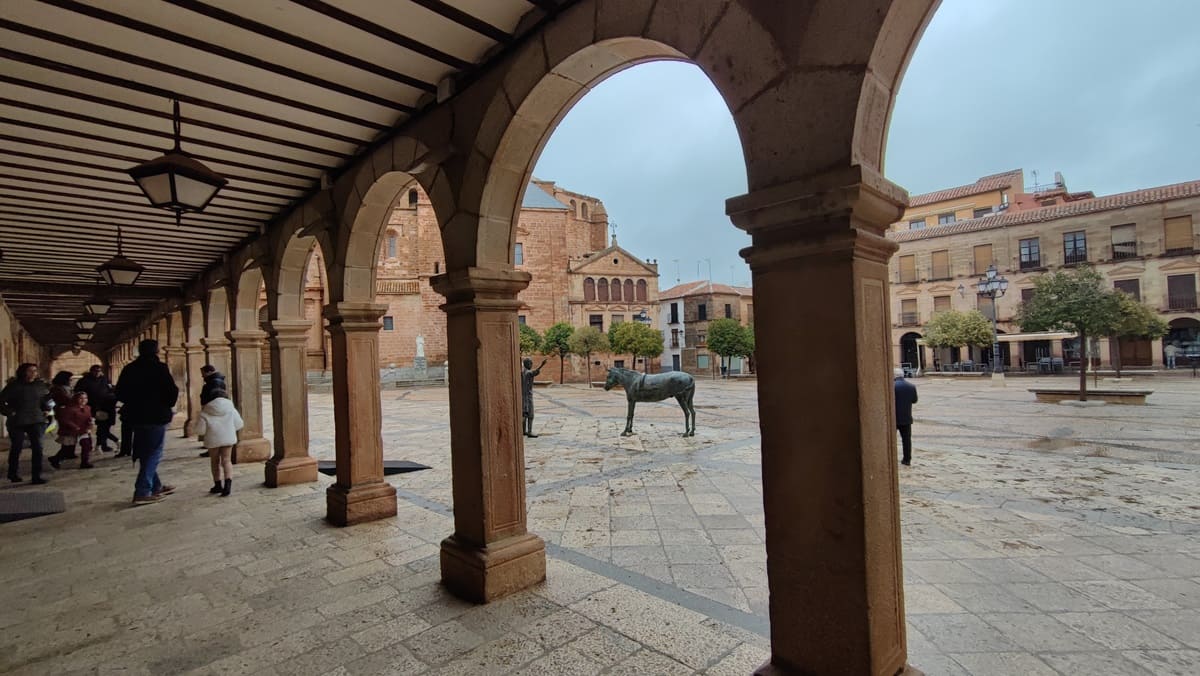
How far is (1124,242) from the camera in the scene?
82.6 ft

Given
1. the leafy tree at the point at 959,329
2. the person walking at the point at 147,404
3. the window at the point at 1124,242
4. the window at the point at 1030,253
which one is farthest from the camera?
the window at the point at 1030,253

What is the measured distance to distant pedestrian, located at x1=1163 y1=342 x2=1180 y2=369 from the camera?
2416 centimetres

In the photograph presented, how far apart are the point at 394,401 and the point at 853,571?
1871 cm

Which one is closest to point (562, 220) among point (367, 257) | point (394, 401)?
point (394, 401)

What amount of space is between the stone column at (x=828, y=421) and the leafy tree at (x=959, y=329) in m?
28.5

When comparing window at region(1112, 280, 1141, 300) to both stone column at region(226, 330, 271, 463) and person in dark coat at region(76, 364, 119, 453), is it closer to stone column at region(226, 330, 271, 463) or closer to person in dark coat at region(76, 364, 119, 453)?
stone column at region(226, 330, 271, 463)

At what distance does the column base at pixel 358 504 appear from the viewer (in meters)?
4.36

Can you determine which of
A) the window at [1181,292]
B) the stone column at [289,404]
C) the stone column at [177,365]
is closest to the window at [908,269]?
the window at [1181,292]

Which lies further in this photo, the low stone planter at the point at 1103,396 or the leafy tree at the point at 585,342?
the leafy tree at the point at 585,342

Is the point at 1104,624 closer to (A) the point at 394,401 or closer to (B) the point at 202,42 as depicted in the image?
(B) the point at 202,42

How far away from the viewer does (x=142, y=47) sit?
2.72 metres

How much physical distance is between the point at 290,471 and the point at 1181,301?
35.0 m

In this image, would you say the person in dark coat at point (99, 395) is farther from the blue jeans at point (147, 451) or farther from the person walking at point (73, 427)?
the blue jeans at point (147, 451)

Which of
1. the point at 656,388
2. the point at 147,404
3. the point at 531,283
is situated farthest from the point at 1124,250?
the point at 147,404
